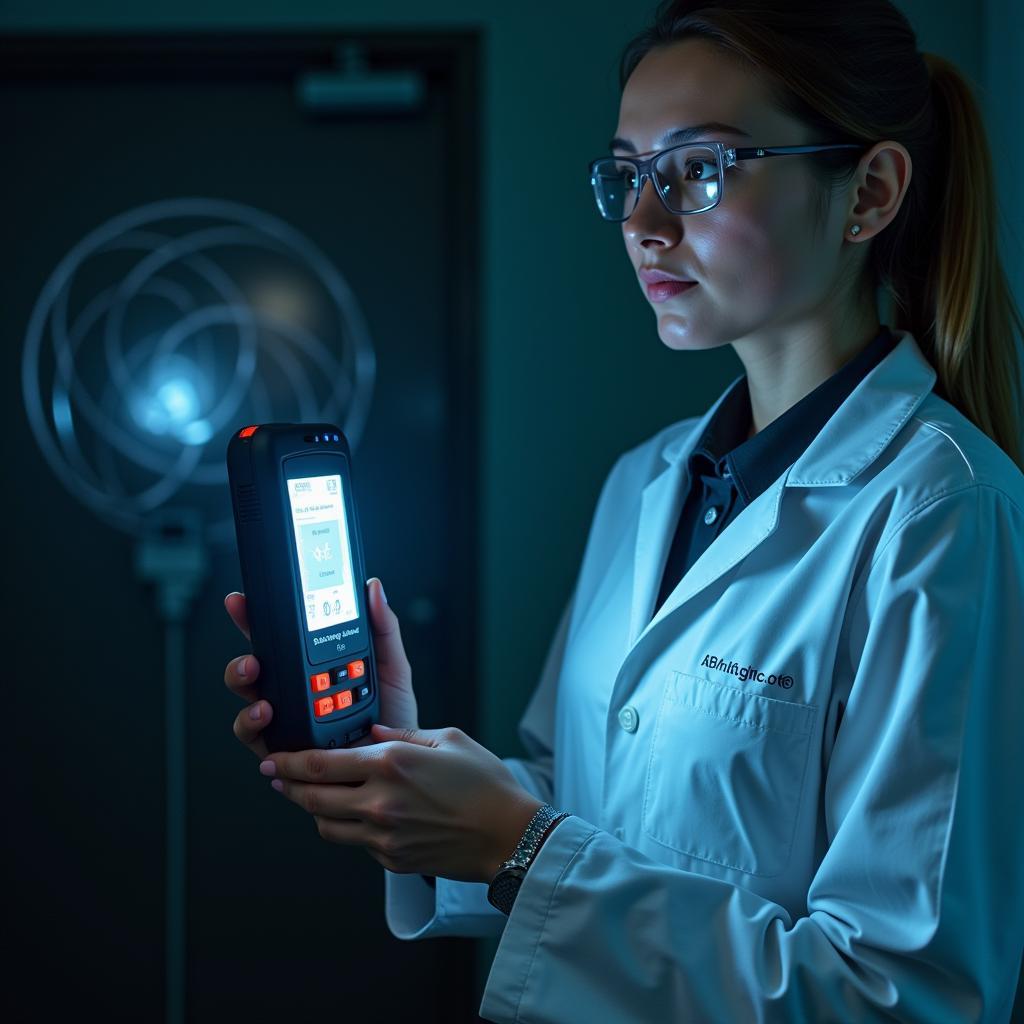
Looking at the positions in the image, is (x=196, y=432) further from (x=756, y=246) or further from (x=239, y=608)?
(x=756, y=246)

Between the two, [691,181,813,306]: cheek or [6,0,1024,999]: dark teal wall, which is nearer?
[691,181,813,306]: cheek

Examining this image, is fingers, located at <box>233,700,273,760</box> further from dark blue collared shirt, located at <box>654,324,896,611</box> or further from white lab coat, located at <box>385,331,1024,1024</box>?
dark blue collared shirt, located at <box>654,324,896,611</box>

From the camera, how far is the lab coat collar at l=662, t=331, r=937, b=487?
2.68ft

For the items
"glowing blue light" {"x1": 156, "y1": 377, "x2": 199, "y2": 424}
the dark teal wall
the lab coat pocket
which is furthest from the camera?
"glowing blue light" {"x1": 156, "y1": 377, "x2": 199, "y2": 424}

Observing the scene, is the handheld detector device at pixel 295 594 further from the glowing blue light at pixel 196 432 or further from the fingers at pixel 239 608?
the glowing blue light at pixel 196 432

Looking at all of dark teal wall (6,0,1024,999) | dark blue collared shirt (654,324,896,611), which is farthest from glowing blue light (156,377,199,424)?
dark blue collared shirt (654,324,896,611)

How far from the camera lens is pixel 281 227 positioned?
6.08 ft

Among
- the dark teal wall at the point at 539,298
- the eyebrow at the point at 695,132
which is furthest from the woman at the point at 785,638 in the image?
the dark teal wall at the point at 539,298

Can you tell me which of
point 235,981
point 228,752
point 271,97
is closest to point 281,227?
point 271,97

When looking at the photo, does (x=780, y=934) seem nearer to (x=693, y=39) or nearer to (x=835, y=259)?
(x=835, y=259)

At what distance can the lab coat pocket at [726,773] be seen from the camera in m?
0.77

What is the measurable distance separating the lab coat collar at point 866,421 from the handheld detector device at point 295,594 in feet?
1.40

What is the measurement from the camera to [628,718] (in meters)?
Answer: 0.89

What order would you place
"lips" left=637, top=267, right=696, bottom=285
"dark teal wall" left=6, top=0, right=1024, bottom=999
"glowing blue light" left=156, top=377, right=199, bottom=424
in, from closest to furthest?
"lips" left=637, top=267, right=696, bottom=285
"dark teal wall" left=6, top=0, right=1024, bottom=999
"glowing blue light" left=156, top=377, right=199, bottom=424
